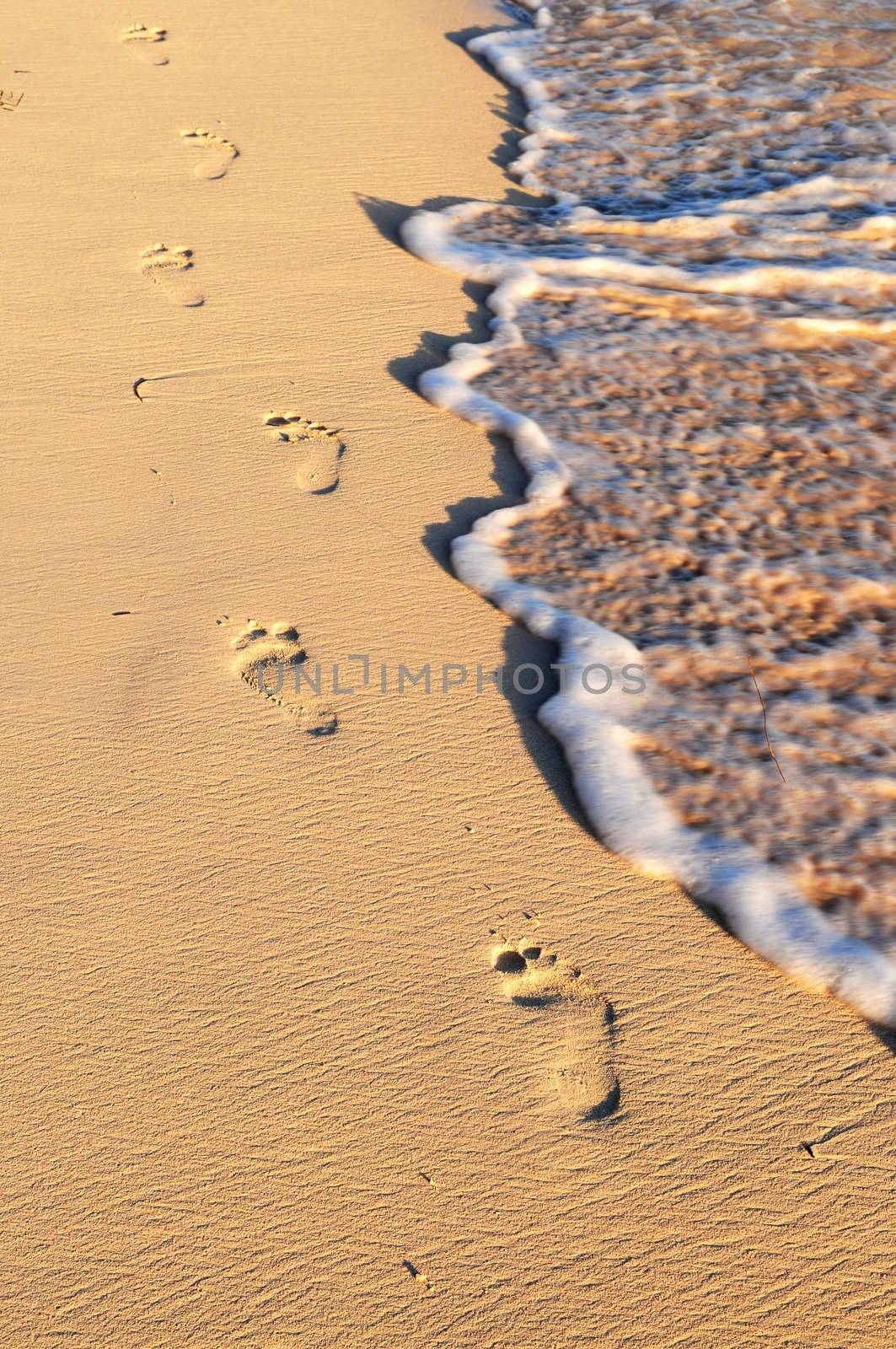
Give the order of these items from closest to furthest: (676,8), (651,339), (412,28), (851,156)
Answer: (651,339) → (851,156) → (412,28) → (676,8)

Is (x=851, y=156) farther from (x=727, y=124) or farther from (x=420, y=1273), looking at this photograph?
(x=420, y=1273)

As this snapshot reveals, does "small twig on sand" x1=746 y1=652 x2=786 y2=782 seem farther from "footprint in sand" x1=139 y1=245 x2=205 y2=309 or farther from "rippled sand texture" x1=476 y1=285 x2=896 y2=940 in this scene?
"footprint in sand" x1=139 y1=245 x2=205 y2=309

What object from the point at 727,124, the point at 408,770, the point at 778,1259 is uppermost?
the point at 727,124

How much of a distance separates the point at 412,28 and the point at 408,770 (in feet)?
15.3

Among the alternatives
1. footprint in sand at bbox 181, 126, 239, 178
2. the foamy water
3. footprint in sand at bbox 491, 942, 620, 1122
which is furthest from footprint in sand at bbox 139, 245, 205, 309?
footprint in sand at bbox 491, 942, 620, 1122

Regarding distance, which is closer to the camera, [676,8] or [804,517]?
[804,517]

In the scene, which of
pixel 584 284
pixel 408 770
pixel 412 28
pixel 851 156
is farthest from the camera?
pixel 412 28

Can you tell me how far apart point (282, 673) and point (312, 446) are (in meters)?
0.85

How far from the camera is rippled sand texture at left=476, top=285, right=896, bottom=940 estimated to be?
219 cm

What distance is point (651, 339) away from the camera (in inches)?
139

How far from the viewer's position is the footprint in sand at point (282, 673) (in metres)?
2.21

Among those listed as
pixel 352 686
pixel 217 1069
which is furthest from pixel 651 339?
pixel 217 1069

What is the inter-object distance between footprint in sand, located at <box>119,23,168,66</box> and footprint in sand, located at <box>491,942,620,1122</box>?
14.6 feet

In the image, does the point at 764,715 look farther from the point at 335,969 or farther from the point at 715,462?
the point at 335,969
